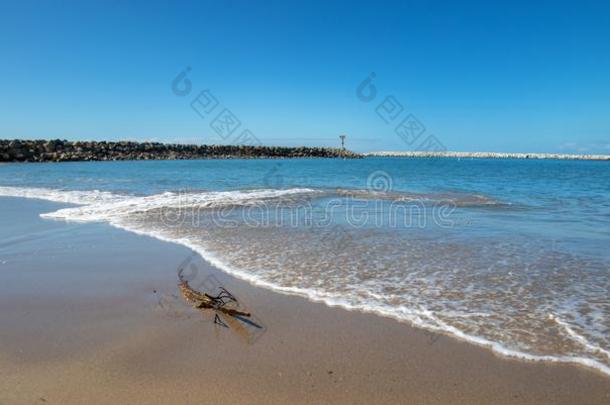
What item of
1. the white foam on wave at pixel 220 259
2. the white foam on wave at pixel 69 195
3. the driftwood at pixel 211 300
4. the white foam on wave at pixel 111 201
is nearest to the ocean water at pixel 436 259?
the white foam on wave at pixel 220 259

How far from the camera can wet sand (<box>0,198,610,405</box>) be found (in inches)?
111

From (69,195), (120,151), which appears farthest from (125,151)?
(69,195)

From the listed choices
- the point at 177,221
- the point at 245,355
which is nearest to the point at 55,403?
the point at 245,355

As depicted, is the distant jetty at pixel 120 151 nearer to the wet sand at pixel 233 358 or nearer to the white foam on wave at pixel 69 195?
the white foam on wave at pixel 69 195

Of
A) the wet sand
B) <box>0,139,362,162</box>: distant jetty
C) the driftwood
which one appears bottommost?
the wet sand

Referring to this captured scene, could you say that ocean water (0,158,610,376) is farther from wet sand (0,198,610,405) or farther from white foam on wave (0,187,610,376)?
wet sand (0,198,610,405)

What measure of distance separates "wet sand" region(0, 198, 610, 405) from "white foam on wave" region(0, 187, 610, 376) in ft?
0.49

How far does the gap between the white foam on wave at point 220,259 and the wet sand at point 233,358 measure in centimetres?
15

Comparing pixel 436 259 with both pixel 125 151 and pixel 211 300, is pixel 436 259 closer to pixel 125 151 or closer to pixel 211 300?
pixel 211 300

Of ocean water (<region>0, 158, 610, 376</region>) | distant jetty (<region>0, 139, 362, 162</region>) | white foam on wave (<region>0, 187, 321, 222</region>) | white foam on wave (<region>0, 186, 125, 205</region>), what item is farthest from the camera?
distant jetty (<region>0, 139, 362, 162</region>)

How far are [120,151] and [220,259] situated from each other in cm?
5354

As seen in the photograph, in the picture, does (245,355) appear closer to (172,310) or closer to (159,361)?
(159,361)

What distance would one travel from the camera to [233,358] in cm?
330

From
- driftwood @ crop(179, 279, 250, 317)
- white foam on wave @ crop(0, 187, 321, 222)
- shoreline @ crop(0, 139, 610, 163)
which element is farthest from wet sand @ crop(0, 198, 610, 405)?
shoreline @ crop(0, 139, 610, 163)
